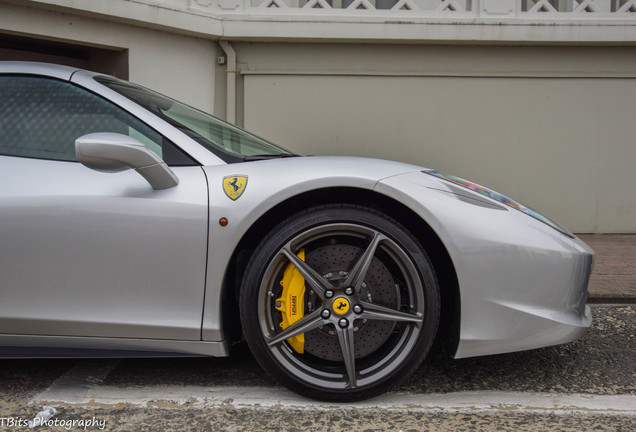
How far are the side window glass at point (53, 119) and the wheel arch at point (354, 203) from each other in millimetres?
521

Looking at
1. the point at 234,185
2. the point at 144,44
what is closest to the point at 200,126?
the point at 234,185

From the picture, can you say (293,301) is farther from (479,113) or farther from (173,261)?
(479,113)

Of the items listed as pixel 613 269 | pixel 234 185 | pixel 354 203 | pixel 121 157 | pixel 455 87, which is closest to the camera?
pixel 121 157

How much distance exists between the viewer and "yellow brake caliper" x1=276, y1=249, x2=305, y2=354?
90.3 inches

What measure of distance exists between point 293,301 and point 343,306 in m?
0.20

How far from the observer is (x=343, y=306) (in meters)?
2.23

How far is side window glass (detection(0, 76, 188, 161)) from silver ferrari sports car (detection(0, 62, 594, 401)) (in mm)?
62

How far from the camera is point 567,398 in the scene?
236 cm

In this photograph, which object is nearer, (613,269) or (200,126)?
(200,126)

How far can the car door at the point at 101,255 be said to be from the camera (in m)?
2.21

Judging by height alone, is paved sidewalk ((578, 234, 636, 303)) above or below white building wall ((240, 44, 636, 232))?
below

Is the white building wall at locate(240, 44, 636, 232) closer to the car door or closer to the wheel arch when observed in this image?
the wheel arch

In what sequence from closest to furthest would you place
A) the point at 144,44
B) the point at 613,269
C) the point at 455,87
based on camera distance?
the point at 613,269
the point at 144,44
the point at 455,87

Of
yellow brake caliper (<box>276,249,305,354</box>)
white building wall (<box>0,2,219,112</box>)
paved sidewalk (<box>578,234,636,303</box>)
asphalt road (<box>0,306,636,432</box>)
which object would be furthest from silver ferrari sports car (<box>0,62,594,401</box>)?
white building wall (<box>0,2,219,112</box>)
